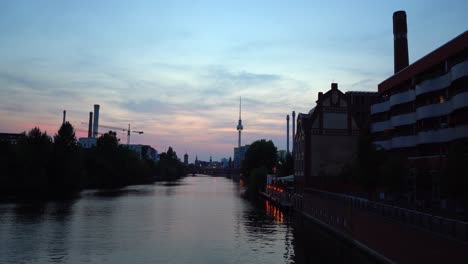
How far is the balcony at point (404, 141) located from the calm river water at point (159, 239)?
1545 cm

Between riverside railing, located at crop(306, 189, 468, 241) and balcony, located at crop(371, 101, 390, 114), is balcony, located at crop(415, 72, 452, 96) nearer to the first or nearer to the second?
balcony, located at crop(371, 101, 390, 114)

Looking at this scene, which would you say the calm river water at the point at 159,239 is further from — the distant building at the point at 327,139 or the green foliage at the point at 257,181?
the green foliage at the point at 257,181

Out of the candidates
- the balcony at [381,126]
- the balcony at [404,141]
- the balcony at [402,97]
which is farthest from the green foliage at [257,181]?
the balcony at [402,97]

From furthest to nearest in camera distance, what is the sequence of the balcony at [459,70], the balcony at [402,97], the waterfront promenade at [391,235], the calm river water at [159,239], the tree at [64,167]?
the tree at [64,167] → the balcony at [402,97] → the balcony at [459,70] → the calm river water at [159,239] → the waterfront promenade at [391,235]

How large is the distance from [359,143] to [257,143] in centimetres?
10006

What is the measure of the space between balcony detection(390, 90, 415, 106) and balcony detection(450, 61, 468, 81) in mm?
12388

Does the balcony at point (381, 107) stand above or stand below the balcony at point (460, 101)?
above

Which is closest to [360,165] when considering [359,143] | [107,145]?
[359,143]

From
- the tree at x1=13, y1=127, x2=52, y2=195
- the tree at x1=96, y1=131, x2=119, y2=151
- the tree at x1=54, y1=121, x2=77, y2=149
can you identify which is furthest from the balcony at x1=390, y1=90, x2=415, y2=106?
the tree at x1=96, y1=131, x2=119, y2=151

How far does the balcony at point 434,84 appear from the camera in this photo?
1622 inches

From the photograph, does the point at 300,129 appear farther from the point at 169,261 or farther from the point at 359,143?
A: the point at 169,261

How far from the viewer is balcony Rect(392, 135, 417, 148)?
49.6m

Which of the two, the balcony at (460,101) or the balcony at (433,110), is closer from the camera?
the balcony at (460,101)

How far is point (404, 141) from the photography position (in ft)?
169
